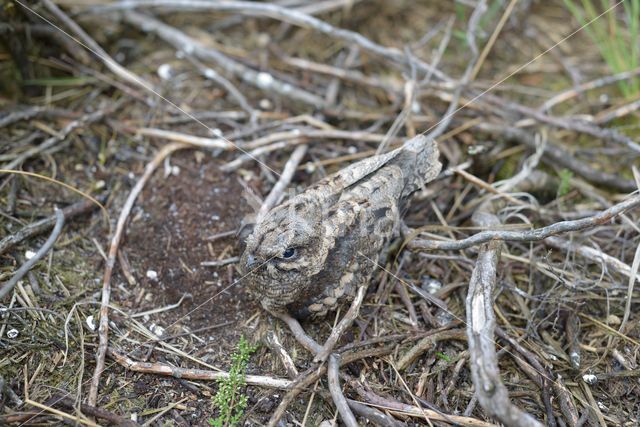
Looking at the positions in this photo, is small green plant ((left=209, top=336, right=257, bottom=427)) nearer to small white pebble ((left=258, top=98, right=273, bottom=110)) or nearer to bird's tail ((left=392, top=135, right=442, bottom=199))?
bird's tail ((left=392, top=135, right=442, bottom=199))

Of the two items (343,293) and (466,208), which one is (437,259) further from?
(343,293)

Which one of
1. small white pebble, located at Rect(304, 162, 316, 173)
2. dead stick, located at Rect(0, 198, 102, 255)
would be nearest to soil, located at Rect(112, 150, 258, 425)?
dead stick, located at Rect(0, 198, 102, 255)

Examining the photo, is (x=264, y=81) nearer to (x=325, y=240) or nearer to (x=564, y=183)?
(x=325, y=240)

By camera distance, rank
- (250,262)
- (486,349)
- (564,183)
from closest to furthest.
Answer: (486,349)
(250,262)
(564,183)

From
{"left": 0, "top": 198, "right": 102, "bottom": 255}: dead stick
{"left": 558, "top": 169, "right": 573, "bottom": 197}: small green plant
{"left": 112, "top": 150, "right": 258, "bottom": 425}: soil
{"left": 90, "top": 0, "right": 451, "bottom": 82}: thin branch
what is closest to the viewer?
{"left": 112, "top": 150, "right": 258, "bottom": 425}: soil

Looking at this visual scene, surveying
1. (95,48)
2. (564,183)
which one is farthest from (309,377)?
(95,48)

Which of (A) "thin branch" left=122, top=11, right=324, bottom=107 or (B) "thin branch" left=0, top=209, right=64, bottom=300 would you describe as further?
(A) "thin branch" left=122, top=11, right=324, bottom=107

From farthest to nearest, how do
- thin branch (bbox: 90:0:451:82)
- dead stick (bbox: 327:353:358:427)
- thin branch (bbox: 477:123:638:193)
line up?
thin branch (bbox: 90:0:451:82) < thin branch (bbox: 477:123:638:193) < dead stick (bbox: 327:353:358:427)
